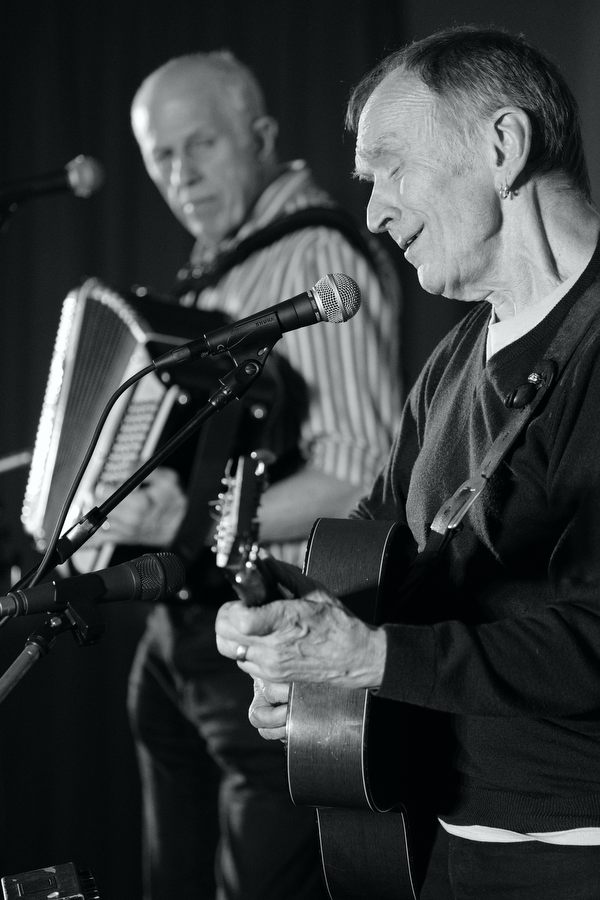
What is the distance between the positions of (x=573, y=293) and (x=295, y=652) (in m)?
0.59

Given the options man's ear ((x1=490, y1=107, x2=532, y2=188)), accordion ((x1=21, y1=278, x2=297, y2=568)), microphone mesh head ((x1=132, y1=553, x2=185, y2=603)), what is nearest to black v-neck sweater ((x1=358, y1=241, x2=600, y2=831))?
man's ear ((x1=490, y1=107, x2=532, y2=188))

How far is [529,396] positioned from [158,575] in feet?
1.61

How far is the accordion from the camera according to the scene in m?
2.21

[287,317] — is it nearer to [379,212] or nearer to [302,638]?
[379,212]

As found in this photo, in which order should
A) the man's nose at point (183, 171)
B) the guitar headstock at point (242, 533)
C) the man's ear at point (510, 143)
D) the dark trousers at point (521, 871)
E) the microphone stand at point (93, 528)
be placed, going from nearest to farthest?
the guitar headstock at point (242, 533), the microphone stand at point (93, 528), the dark trousers at point (521, 871), the man's ear at point (510, 143), the man's nose at point (183, 171)

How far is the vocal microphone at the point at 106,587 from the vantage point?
3.76 ft

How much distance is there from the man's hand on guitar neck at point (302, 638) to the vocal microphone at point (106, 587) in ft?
0.44

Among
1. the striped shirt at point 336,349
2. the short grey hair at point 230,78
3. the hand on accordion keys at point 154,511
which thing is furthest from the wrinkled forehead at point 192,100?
the hand on accordion keys at point 154,511

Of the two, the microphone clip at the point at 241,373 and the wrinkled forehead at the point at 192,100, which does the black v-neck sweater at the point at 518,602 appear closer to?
the microphone clip at the point at 241,373

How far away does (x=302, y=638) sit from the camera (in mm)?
1064

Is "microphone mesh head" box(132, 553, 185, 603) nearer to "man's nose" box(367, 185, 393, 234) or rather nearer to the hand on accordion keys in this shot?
"man's nose" box(367, 185, 393, 234)

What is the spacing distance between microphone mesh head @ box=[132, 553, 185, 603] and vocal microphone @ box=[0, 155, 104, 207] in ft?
3.70

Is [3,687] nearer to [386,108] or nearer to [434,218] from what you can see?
[434,218]

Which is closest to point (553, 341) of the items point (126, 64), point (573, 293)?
point (573, 293)
